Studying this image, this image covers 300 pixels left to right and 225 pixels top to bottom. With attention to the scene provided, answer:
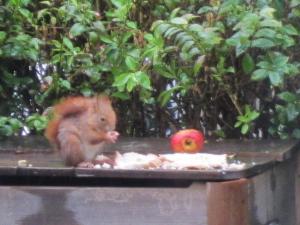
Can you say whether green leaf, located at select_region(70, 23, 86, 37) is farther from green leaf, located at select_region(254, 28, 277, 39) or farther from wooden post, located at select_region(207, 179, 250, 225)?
wooden post, located at select_region(207, 179, 250, 225)

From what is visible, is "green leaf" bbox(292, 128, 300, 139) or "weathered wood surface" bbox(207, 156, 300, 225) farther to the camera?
"green leaf" bbox(292, 128, 300, 139)

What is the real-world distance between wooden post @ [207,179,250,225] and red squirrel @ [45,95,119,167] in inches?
20.4

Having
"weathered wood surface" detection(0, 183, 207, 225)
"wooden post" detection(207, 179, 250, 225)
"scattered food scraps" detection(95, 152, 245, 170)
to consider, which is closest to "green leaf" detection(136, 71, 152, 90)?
"scattered food scraps" detection(95, 152, 245, 170)

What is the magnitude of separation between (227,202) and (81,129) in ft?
2.22

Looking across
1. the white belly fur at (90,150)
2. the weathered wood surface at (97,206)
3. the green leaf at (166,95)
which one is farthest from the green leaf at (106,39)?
the weathered wood surface at (97,206)

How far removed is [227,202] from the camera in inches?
139

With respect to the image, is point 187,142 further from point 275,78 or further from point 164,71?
point 164,71

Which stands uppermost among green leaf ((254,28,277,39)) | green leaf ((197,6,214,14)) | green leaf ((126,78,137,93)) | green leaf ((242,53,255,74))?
green leaf ((197,6,214,14))

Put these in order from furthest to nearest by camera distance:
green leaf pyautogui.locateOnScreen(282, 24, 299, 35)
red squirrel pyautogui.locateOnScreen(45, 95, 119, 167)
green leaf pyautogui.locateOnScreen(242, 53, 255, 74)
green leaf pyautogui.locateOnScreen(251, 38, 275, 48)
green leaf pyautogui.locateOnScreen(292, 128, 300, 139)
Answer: green leaf pyautogui.locateOnScreen(292, 128, 300, 139) < green leaf pyautogui.locateOnScreen(242, 53, 255, 74) < green leaf pyautogui.locateOnScreen(282, 24, 299, 35) < green leaf pyautogui.locateOnScreen(251, 38, 275, 48) < red squirrel pyautogui.locateOnScreen(45, 95, 119, 167)

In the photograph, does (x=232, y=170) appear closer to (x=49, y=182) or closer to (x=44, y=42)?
(x=49, y=182)

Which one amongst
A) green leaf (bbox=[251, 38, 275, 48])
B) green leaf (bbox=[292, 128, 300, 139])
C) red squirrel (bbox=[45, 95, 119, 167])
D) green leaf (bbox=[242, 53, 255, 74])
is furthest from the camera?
green leaf (bbox=[292, 128, 300, 139])

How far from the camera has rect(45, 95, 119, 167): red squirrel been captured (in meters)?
3.79

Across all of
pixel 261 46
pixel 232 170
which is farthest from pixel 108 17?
pixel 232 170

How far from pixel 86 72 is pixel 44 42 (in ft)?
0.96
